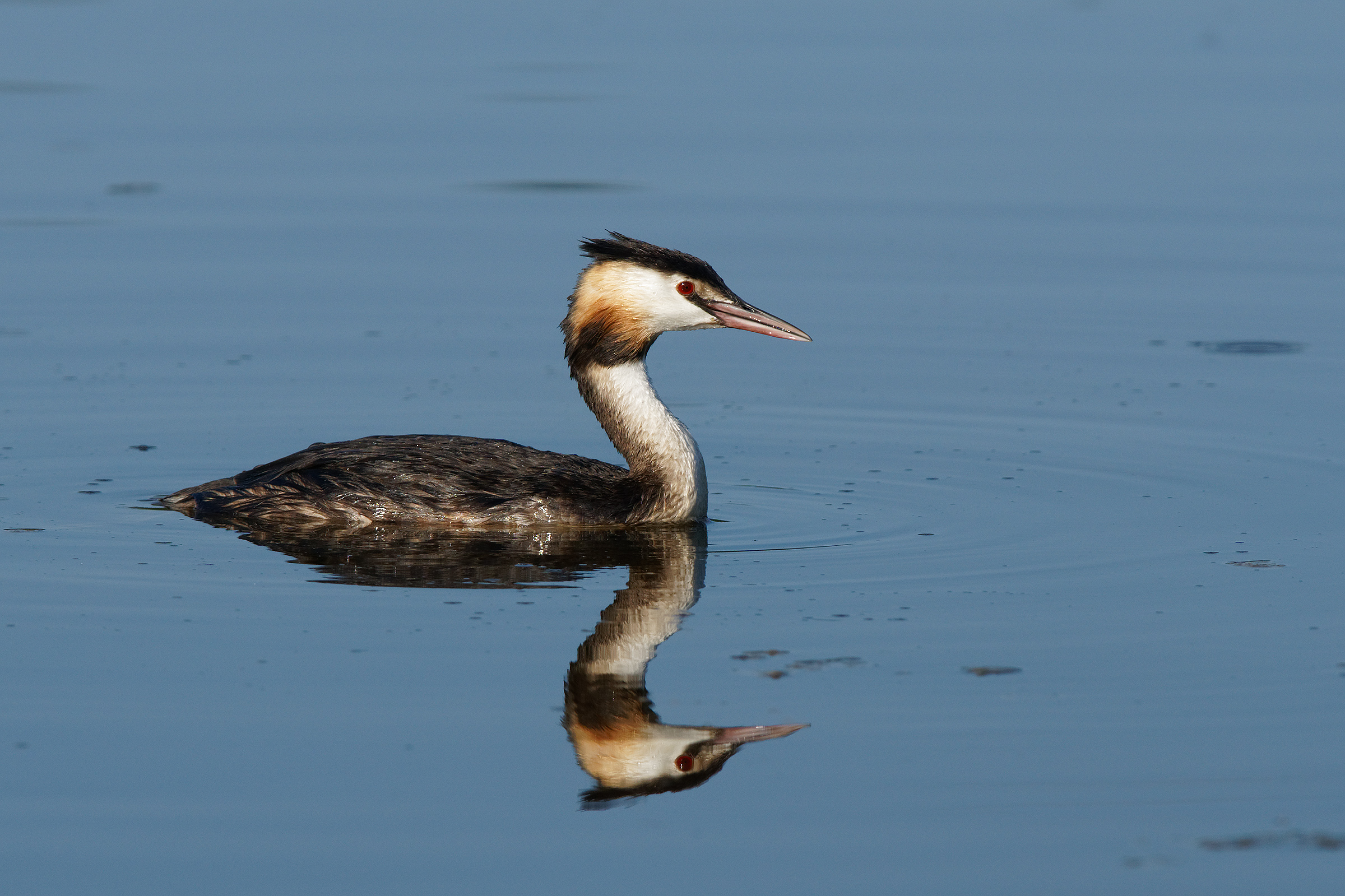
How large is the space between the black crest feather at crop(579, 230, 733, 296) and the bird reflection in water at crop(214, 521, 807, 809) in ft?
4.19

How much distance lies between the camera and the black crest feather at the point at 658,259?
10.1 m

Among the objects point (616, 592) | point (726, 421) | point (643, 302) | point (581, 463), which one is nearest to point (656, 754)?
point (616, 592)

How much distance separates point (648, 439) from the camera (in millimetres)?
10242

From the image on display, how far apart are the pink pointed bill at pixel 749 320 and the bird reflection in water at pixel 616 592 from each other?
1064 millimetres

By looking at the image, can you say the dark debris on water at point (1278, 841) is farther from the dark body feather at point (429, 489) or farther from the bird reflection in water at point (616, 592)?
the dark body feather at point (429, 489)

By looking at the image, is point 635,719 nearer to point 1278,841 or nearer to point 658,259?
point 1278,841

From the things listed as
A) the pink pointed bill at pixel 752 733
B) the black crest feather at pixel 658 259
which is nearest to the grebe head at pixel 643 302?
the black crest feather at pixel 658 259

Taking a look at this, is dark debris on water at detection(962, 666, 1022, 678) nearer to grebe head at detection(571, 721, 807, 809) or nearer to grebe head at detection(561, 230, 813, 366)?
grebe head at detection(571, 721, 807, 809)

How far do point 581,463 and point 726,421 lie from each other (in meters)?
2.23

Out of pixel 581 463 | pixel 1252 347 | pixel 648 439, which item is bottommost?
pixel 581 463

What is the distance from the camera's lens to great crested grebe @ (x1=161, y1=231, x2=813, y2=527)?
9.98 metres

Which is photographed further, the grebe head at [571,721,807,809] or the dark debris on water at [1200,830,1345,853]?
the grebe head at [571,721,807,809]

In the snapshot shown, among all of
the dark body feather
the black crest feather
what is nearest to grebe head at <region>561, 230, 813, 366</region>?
the black crest feather

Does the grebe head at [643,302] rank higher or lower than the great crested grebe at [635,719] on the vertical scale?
higher
